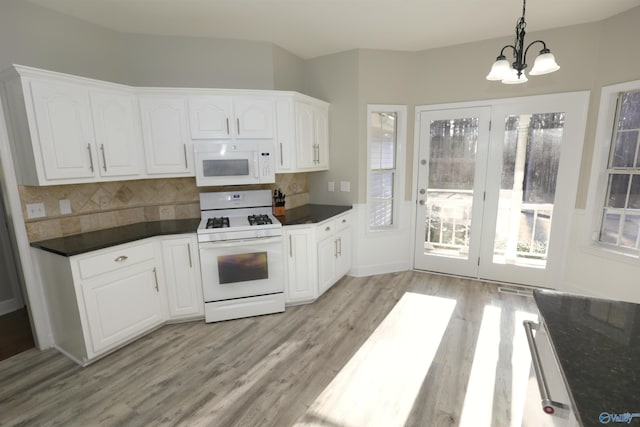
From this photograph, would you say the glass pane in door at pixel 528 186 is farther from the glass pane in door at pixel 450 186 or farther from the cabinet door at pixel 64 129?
the cabinet door at pixel 64 129

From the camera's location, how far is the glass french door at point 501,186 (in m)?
3.29

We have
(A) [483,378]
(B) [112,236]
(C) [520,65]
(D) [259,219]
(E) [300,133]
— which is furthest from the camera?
(E) [300,133]

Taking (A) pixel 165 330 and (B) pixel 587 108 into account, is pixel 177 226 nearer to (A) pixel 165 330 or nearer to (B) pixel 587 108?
(A) pixel 165 330

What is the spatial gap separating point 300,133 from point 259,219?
1072mm

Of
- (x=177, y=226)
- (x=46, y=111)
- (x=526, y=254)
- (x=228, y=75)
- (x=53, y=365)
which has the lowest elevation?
(x=53, y=365)

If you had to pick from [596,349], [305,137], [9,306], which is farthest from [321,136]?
[9,306]

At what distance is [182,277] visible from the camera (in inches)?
113

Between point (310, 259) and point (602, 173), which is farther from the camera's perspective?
point (310, 259)

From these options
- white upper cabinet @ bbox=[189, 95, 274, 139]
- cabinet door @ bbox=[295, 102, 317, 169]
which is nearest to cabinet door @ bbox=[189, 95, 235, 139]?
white upper cabinet @ bbox=[189, 95, 274, 139]

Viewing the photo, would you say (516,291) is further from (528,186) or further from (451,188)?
(451,188)

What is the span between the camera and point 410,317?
9.93ft

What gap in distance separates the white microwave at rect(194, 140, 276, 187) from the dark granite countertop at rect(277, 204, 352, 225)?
0.48 metres

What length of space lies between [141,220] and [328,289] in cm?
220

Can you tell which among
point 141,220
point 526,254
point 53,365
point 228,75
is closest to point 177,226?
point 141,220
